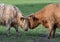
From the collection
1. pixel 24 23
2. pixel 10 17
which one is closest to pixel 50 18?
pixel 24 23

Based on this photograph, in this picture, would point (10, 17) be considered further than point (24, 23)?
Yes

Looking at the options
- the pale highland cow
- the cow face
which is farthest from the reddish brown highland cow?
the pale highland cow

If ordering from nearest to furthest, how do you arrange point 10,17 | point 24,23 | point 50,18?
1. point 50,18
2. point 24,23
3. point 10,17

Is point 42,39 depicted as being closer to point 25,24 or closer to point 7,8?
point 25,24

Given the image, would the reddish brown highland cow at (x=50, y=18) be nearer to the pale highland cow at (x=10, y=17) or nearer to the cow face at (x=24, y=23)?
the cow face at (x=24, y=23)

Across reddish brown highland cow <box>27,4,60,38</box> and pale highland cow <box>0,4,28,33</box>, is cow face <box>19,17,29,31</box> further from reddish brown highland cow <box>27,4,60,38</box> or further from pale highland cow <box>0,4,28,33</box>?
reddish brown highland cow <box>27,4,60,38</box>

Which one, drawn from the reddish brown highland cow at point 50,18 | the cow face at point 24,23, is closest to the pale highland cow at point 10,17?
the cow face at point 24,23

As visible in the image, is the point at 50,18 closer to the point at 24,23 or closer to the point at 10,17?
the point at 24,23

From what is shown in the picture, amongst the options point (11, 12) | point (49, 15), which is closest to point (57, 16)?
point (49, 15)

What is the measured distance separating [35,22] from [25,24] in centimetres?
57

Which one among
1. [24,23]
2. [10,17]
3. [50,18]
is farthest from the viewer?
[10,17]

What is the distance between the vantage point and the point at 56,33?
19.0 metres

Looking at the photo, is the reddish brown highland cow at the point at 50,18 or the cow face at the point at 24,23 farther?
the cow face at the point at 24,23

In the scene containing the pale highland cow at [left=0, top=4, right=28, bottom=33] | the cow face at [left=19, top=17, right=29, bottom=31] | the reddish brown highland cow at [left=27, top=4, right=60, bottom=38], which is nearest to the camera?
the reddish brown highland cow at [left=27, top=4, right=60, bottom=38]
